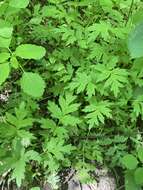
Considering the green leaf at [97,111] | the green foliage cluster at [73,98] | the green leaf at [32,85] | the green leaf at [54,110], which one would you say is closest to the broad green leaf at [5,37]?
the green foliage cluster at [73,98]

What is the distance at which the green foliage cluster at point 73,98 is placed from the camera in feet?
7.35

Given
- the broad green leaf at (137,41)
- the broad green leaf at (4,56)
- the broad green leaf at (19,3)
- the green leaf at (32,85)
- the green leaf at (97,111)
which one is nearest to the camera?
the broad green leaf at (137,41)

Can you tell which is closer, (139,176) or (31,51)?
(31,51)

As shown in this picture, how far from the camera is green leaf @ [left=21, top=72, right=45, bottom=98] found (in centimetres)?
190

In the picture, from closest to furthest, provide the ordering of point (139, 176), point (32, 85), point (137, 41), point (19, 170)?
point (137, 41) < point (32, 85) < point (19, 170) < point (139, 176)

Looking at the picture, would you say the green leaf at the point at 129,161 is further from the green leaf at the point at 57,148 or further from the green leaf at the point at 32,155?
the green leaf at the point at 32,155

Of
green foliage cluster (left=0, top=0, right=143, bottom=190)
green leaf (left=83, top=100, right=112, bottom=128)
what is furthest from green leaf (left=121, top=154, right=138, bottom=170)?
green leaf (left=83, top=100, right=112, bottom=128)

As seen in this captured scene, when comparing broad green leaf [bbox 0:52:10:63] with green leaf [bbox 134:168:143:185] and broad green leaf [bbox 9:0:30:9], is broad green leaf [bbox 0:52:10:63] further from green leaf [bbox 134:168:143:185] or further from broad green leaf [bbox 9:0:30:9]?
green leaf [bbox 134:168:143:185]

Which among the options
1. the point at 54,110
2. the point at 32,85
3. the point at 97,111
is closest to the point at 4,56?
the point at 32,85

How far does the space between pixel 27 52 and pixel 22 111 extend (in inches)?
16.4

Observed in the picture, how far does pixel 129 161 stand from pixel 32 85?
0.71m

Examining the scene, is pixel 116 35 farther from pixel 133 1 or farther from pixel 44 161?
pixel 44 161

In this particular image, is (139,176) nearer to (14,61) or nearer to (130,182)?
(130,182)

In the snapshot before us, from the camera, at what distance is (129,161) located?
7.38ft
